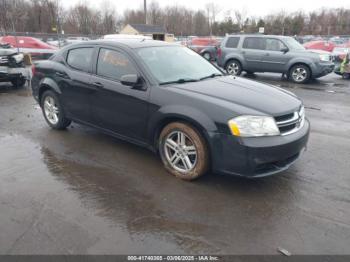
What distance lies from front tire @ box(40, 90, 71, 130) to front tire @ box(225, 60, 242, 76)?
29.8 feet

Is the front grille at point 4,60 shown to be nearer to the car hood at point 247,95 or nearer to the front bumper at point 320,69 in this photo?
the car hood at point 247,95

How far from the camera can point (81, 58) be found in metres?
5.13

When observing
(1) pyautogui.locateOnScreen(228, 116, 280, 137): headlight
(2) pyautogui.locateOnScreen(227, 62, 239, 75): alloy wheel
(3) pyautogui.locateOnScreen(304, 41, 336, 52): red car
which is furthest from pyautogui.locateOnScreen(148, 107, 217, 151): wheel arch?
(3) pyautogui.locateOnScreen(304, 41, 336, 52): red car

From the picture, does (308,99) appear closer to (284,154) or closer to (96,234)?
(284,154)

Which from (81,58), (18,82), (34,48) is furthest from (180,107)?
(34,48)

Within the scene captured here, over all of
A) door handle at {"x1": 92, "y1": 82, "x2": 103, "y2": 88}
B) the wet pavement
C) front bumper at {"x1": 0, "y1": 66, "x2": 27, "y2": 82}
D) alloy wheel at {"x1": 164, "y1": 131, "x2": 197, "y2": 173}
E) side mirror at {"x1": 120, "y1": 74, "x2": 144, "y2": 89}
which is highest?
side mirror at {"x1": 120, "y1": 74, "x2": 144, "y2": 89}

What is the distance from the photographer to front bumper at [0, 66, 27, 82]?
951 cm

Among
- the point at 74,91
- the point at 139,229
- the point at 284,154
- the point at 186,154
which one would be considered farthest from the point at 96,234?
the point at 74,91

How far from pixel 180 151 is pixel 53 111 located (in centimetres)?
308

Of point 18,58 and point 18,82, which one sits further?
point 18,82

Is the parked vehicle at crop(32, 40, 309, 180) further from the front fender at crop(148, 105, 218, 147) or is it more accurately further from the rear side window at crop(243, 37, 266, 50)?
the rear side window at crop(243, 37, 266, 50)

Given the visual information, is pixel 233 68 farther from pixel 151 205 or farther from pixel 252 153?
pixel 151 205

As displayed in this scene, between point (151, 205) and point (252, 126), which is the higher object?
point (252, 126)

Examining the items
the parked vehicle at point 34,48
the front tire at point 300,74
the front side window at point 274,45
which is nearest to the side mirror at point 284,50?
the front side window at point 274,45
